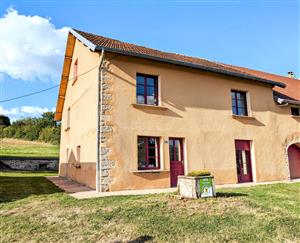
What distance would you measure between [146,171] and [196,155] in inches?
103

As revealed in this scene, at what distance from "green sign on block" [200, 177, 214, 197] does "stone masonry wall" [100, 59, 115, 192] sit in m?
3.45

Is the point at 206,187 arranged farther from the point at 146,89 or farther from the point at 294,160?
the point at 294,160

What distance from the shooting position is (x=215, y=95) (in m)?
12.4

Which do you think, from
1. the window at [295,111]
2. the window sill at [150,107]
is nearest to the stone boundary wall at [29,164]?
the window sill at [150,107]

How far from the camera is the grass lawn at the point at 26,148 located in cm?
2933

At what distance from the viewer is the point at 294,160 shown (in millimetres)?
15492

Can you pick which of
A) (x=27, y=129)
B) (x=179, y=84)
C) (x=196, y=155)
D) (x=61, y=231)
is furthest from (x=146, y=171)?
(x=27, y=129)

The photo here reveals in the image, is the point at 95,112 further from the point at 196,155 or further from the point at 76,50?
the point at 76,50

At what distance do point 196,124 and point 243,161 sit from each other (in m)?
3.57

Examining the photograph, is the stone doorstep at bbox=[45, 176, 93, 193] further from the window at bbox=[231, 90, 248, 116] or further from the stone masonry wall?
the window at bbox=[231, 90, 248, 116]

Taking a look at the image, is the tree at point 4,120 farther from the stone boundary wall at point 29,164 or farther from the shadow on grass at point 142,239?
the shadow on grass at point 142,239

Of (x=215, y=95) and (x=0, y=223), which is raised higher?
(x=215, y=95)

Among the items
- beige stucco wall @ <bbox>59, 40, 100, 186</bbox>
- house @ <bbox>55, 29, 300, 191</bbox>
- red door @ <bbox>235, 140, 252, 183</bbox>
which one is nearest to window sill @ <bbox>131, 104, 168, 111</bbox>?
house @ <bbox>55, 29, 300, 191</bbox>

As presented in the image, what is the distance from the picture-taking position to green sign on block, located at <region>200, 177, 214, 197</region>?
7.55m
